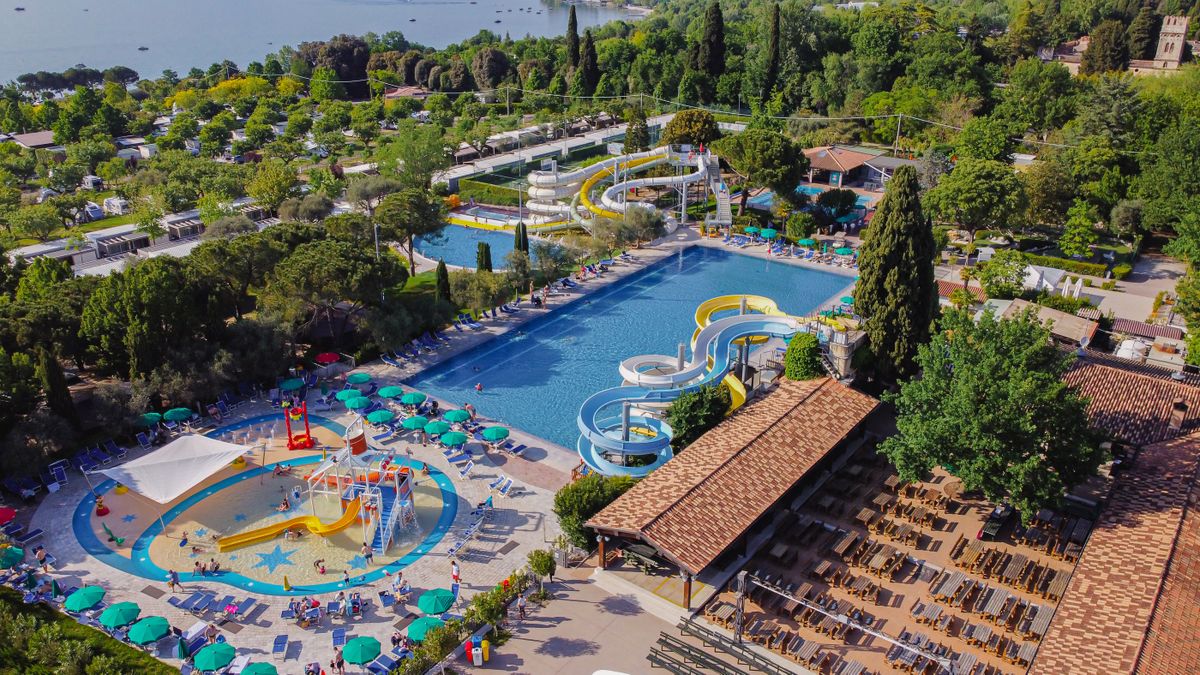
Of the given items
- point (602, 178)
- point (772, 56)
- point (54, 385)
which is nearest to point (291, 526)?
point (54, 385)

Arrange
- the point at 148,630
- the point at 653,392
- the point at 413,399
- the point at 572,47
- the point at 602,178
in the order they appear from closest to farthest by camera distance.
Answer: the point at 148,630, the point at 653,392, the point at 413,399, the point at 602,178, the point at 572,47

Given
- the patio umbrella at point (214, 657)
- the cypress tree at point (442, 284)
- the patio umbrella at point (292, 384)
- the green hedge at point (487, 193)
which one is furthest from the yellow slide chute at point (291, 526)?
the green hedge at point (487, 193)

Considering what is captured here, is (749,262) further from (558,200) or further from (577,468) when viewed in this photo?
(577,468)

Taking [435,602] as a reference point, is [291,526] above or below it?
below

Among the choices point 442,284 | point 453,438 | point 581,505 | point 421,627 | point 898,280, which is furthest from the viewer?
point 442,284

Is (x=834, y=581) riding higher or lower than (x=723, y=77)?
lower

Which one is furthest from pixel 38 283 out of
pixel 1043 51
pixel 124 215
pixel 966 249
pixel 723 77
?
pixel 1043 51

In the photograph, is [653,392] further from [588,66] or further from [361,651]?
[588,66]
